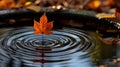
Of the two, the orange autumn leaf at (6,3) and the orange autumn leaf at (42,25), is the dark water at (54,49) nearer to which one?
the orange autumn leaf at (42,25)

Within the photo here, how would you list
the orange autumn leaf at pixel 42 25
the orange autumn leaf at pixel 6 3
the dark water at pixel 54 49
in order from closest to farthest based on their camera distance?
the dark water at pixel 54 49 < the orange autumn leaf at pixel 42 25 < the orange autumn leaf at pixel 6 3

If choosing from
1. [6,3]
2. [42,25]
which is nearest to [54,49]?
[42,25]

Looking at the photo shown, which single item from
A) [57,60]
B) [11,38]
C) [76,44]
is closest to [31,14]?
[11,38]

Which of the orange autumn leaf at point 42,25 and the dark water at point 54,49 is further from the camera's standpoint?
the orange autumn leaf at point 42,25

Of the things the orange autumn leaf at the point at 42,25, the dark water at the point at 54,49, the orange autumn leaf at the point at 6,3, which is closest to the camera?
the dark water at the point at 54,49

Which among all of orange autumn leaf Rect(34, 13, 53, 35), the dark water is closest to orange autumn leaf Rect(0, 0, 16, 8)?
the dark water

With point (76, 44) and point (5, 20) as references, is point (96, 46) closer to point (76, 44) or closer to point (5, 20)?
point (76, 44)

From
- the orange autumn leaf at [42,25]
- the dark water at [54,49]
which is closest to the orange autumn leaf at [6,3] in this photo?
the dark water at [54,49]

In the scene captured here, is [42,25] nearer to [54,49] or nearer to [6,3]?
[54,49]

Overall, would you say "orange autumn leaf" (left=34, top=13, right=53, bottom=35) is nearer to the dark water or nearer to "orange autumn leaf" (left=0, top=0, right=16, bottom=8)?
the dark water
